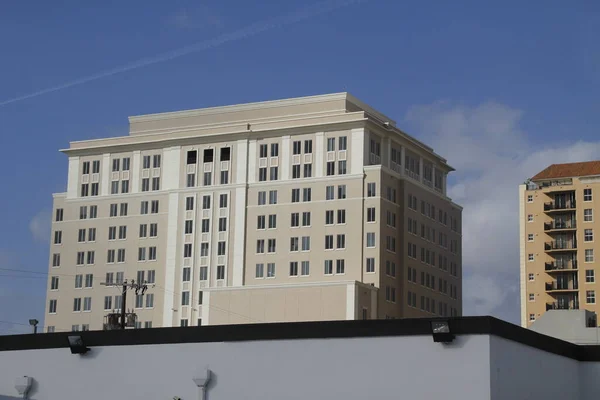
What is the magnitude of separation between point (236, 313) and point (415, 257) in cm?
2393

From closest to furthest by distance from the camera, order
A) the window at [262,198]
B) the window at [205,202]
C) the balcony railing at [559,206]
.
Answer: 1. the window at [262,198]
2. the window at [205,202]
3. the balcony railing at [559,206]

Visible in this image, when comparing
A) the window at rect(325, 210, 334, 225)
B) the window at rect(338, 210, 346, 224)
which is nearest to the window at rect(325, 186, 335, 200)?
the window at rect(325, 210, 334, 225)

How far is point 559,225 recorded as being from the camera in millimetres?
149625

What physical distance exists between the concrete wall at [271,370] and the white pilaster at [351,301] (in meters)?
86.4

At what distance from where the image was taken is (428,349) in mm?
28438

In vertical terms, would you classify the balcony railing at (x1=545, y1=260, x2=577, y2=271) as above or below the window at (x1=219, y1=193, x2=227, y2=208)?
below

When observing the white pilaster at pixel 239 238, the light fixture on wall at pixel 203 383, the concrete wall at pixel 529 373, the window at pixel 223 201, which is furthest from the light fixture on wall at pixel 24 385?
the window at pixel 223 201

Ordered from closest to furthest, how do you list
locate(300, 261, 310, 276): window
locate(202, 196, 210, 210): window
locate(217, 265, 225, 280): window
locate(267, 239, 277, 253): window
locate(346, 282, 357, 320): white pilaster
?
locate(346, 282, 357, 320): white pilaster
locate(300, 261, 310, 276): window
locate(267, 239, 277, 253): window
locate(217, 265, 225, 280): window
locate(202, 196, 210, 210): window

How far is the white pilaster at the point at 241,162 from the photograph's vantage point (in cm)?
13775

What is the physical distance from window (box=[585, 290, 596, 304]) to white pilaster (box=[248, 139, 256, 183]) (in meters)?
46.5

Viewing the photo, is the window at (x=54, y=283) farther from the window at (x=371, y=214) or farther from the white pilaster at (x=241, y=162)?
the window at (x=371, y=214)

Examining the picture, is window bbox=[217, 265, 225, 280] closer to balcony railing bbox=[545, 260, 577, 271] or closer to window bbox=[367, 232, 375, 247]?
window bbox=[367, 232, 375, 247]

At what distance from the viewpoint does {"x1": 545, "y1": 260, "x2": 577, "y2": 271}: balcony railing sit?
147875 mm

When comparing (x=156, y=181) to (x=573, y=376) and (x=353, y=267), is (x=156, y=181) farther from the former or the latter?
(x=573, y=376)
